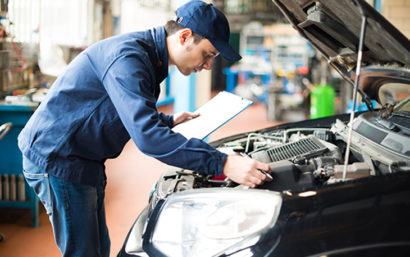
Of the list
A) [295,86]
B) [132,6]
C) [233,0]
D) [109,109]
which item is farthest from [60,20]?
[233,0]

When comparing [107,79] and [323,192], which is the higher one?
[107,79]

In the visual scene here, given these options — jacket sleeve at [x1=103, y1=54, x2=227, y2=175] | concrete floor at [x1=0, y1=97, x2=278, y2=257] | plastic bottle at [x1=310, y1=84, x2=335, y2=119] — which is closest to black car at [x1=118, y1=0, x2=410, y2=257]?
jacket sleeve at [x1=103, y1=54, x2=227, y2=175]

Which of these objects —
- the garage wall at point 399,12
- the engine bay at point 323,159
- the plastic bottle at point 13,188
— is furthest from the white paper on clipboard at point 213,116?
the garage wall at point 399,12

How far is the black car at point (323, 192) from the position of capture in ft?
4.05

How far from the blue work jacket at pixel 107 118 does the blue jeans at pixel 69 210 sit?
Answer: 45 mm

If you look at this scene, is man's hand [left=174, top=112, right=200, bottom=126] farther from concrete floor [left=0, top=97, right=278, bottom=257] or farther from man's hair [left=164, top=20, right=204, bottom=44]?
concrete floor [left=0, top=97, right=278, bottom=257]

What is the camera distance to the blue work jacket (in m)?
1.41

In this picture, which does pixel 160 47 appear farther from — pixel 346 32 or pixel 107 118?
pixel 346 32

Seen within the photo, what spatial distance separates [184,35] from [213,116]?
495 millimetres

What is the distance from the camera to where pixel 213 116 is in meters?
2.01

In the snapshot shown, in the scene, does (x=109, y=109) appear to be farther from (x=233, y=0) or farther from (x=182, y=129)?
(x=233, y=0)

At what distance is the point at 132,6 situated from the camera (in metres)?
8.91

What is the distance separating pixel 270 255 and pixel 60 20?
6505 mm

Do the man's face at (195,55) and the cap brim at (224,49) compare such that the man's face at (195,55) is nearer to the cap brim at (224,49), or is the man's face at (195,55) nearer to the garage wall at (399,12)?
the cap brim at (224,49)
